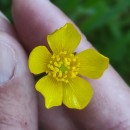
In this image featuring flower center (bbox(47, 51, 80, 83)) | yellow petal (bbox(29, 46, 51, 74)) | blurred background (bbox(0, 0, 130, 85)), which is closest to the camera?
yellow petal (bbox(29, 46, 51, 74))

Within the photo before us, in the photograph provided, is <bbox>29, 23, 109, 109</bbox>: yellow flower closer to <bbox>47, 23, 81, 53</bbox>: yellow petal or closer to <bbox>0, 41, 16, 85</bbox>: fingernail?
<bbox>47, 23, 81, 53</bbox>: yellow petal

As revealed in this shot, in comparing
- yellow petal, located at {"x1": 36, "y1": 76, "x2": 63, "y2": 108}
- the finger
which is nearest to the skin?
the finger

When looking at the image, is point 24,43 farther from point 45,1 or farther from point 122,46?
point 122,46

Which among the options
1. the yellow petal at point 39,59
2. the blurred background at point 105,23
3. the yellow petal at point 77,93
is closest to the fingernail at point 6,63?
→ the yellow petal at point 39,59

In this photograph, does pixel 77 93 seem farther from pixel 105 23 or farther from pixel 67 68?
pixel 105 23

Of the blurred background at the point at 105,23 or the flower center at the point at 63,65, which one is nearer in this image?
the flower center at the point at 63,65

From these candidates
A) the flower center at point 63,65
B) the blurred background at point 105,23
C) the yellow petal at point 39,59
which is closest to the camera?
the yellow petal at point 39,59

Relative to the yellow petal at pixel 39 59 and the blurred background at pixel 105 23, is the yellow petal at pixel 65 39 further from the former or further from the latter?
the blurred background at pixel 105 23

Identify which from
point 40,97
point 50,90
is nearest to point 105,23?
point 40,97
